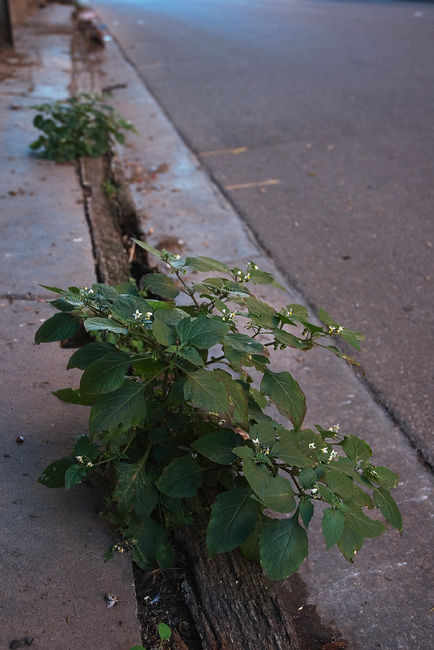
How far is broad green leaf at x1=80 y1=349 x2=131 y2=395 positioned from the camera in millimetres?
1843

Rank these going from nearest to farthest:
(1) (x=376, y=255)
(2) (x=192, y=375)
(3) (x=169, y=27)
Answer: (2) (x=192, y=375) → (1) (x=376, y=255) → (3) (x=169, y=27)

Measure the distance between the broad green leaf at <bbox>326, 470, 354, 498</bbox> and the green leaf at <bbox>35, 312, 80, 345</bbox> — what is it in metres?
0.85

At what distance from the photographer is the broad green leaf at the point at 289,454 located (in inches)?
70.6

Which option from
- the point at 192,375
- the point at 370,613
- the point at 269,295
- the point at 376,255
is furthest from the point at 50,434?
the point at 376,255

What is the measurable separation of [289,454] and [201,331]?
1.35 feet

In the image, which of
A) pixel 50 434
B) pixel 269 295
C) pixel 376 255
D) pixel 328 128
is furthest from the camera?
pixel 328 128

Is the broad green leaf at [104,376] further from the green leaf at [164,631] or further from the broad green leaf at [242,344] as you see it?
the green leaf at [164,631]

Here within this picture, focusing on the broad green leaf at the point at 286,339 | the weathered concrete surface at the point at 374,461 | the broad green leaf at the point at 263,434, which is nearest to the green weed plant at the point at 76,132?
the weathered concrete surface at the point at 374,461

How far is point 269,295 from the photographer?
3660mm

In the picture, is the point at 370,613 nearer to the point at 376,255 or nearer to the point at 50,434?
the point at 50,434

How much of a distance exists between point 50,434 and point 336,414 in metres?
1.17

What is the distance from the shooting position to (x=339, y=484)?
1793 millimetres

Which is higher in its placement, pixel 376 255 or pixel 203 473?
pixel 203 473

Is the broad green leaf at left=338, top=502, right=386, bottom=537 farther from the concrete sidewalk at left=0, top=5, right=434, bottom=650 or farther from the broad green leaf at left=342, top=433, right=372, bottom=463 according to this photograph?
the concrete sidewalk at left=0, top=5, right=434, bottom=650
